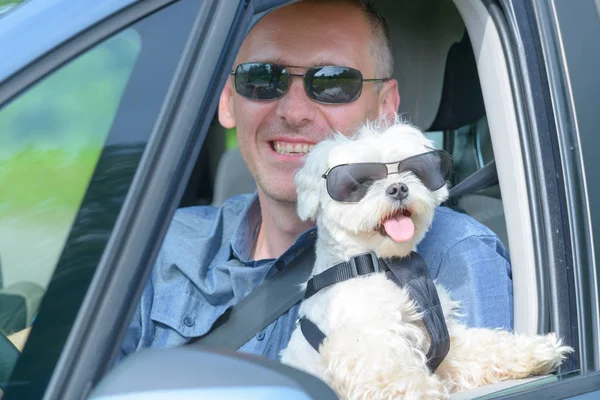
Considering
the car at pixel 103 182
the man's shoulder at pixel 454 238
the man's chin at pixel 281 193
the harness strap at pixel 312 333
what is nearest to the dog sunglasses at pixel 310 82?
the man's chin at pixel 281 193

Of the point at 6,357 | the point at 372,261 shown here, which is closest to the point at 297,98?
the point at 372,261

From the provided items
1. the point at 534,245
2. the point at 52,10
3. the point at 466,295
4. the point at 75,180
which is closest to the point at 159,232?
the point at 75,180

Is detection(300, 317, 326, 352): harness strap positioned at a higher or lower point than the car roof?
lower

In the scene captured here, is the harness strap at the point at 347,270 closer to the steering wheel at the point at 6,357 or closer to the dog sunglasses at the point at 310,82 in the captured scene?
the dog sunglasses at the point at 310,82

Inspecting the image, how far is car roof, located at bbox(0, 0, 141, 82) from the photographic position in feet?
4.27

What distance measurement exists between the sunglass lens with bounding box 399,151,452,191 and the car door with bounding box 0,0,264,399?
83cm

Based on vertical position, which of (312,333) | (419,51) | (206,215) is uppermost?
(419,51)

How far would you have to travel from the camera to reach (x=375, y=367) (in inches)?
73.6

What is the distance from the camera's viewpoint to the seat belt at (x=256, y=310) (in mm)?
2406

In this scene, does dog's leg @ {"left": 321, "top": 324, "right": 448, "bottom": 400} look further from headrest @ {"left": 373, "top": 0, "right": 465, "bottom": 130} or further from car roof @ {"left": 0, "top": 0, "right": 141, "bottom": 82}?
headrest @ {"left": 373, "top": 0, "right": 465, "bottom": 130}

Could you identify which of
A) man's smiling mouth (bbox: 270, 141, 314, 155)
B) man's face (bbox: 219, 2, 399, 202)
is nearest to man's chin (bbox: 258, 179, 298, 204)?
man's face (bbox: 219, 2, 399, 202)

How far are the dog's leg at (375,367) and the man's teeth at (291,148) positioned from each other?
0.90 meters

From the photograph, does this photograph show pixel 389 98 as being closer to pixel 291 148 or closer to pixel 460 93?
pixel 460 93

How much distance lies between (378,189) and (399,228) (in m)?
0.12
